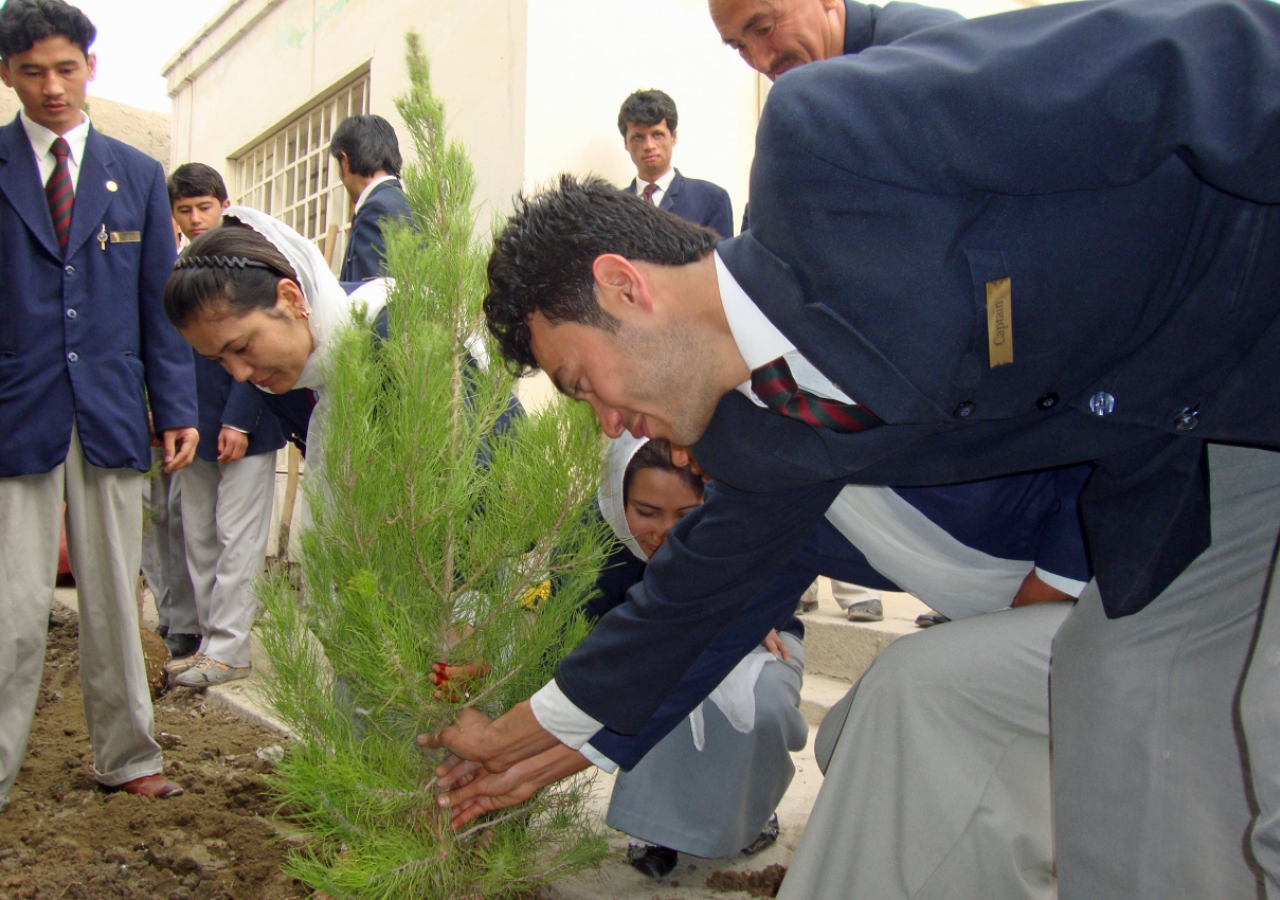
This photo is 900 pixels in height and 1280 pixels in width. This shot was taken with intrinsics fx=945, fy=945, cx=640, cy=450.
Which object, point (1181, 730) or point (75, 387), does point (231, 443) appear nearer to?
point (75, 387)

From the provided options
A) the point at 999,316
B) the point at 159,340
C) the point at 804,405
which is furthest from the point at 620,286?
the point at 159,340

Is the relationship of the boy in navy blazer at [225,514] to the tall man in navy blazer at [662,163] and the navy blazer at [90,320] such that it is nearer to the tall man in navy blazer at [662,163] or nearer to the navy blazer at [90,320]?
the navy blazer at [90,320]

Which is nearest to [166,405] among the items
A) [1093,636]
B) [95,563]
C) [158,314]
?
[158,314]

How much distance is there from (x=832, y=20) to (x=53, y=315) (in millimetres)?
2364

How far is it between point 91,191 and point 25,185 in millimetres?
169

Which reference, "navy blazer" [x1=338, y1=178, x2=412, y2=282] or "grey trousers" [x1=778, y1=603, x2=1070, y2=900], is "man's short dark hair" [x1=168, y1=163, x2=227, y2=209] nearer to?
"navy blazer" [x1=338, y1=178, x2=412, y2=282]

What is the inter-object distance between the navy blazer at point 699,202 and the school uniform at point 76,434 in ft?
7.72

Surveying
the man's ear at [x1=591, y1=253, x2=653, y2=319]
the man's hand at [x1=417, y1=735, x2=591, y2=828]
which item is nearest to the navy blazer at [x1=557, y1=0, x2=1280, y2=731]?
the man's ear at [x1=591, y1=253, x2=653, y2=319]

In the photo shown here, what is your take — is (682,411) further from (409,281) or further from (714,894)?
(714,894)

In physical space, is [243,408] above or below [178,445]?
above

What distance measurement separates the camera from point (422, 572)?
1834 millimetres

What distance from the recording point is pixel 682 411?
1.48 metres

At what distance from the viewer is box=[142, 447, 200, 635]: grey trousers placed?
4.71 m

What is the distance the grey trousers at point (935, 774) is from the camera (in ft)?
5.44
